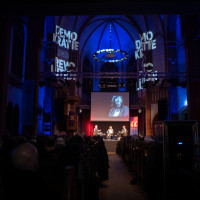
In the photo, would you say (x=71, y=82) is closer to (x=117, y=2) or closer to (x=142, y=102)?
(x=142, y=102)

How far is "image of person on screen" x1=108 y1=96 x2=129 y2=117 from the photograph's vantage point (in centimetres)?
1944

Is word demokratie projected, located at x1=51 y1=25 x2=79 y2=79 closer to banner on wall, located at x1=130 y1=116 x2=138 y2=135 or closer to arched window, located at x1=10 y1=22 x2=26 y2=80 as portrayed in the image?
arched window, located at x1=10 y1=22 x2=26 y2=80

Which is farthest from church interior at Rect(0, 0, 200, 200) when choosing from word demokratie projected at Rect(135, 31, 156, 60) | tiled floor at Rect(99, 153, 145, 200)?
word demokratie projected at Rect(135, 31, 156, 60)

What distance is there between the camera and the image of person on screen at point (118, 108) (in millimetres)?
19438

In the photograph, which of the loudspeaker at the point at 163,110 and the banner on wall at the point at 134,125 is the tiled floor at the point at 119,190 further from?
the banner on wall at the point at 134,125

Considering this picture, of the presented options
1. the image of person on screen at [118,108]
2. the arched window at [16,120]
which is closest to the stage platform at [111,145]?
the image of person on screen at [118,108]

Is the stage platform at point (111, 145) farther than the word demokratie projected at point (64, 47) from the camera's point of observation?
No

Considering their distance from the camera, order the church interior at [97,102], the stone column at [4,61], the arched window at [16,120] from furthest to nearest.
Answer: the arched window at [16,120], the stone column at [4,61], the church interior at [97,102]

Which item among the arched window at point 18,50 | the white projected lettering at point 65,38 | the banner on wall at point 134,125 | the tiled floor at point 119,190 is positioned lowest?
the tiled floor at point 119,190

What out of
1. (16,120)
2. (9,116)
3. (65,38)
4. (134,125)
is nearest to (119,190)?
(9,116)

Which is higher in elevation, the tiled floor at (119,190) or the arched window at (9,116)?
the arched window at (9,116)

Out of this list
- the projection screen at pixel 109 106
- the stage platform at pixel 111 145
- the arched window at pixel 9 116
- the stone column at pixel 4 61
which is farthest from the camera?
the projection screen at pixel 109 106

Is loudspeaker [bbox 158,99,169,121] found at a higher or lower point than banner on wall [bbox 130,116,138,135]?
higher

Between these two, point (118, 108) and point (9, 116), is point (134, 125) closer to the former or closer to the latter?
point (118, 108)
